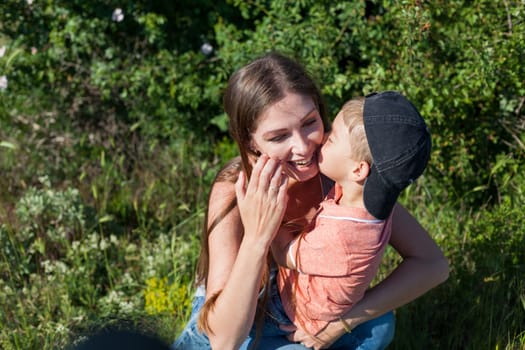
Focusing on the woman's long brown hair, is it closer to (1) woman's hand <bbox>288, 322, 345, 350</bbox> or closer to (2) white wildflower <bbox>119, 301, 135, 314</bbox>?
(1) woman's hand <bbox>288, 322, 345, 350</bbox>

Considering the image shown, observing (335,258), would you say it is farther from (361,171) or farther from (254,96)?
(254,96)

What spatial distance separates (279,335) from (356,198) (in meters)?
0.60

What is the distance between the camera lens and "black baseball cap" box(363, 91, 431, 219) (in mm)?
2141

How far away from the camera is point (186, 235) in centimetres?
404

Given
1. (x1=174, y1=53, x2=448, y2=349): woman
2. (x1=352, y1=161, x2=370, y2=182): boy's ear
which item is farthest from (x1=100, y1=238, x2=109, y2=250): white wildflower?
(x1=352, y1=161, x2=370, y2=182): boy's ear

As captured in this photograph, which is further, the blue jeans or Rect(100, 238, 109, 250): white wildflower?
Rect(100, 238, 109, 250): white wildflower

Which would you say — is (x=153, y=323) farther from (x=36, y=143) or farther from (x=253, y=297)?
(x=36, y=143)

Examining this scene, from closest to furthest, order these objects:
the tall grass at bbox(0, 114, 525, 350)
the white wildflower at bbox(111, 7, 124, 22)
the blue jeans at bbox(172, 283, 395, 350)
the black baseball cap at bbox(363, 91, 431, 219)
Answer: the black baseball cap at bbox(363, 91, 431, 219), the blue jeans at bbox(172, 283, 395, 350), the tall grass at bbox(0, 114, 525, 350), the white wildflower at bbox(111, 7, 124, 22)

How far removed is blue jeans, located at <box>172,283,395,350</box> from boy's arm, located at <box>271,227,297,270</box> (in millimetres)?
211

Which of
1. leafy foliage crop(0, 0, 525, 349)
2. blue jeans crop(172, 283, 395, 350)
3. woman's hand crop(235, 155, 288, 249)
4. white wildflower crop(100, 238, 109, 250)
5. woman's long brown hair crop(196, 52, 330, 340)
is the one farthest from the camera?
white wildflower crop(100, 238, 109, 250)

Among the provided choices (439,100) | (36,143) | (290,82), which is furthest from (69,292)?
(439,100)

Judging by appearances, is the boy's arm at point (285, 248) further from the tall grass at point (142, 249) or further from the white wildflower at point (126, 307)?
the white wildflower at point (126, 307)

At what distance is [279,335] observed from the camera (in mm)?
2555

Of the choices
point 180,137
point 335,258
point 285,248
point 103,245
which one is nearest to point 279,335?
point 285,248
